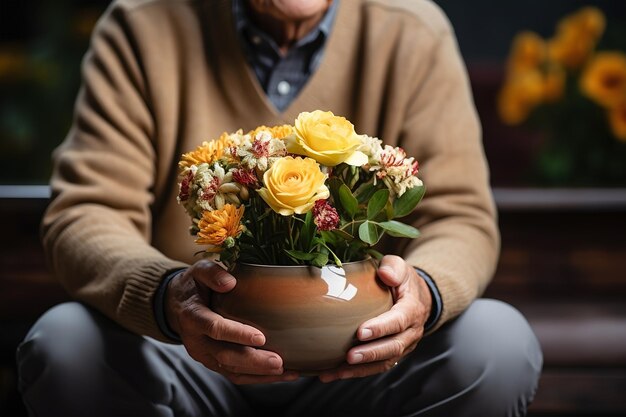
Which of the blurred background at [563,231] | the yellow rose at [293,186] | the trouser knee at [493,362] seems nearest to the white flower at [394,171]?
the yellow rose at [293,186]

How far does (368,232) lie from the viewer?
126 centimetres

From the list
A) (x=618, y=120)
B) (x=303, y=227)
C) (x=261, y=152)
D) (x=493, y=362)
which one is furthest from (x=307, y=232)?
(x=618, y=120)

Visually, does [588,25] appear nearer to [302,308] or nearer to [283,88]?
[283,88]

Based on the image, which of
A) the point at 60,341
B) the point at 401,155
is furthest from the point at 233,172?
the point at 60,341

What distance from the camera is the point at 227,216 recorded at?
122 cm

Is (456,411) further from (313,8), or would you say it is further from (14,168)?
(14,168)

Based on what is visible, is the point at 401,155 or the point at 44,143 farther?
the point at 44,143

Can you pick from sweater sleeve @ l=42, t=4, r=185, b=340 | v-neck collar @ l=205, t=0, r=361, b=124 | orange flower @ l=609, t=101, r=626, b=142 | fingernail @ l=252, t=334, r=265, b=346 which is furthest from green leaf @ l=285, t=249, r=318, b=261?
orange flower @ l=609, t=101, r=626, b=142

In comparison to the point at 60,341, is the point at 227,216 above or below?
above

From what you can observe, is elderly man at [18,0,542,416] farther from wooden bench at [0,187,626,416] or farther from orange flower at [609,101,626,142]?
orange flower at [609,101,626,142]

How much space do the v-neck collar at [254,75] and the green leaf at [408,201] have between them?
49 cm

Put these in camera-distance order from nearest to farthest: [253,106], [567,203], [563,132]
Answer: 1. [253,106]
2. [567,203]
3. [563,132]

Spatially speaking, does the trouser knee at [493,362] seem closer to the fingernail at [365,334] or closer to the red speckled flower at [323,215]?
the fingernail at [365,334]

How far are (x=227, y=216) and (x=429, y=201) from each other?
567 millimetres
